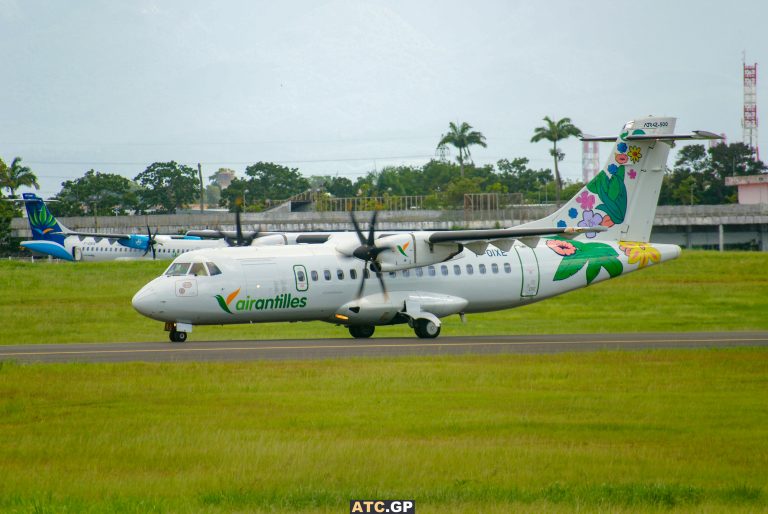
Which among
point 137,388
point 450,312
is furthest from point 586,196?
point 137,388

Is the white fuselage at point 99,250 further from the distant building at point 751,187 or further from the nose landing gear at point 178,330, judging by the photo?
the distant building at point 751,187

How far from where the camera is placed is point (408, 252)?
3266 cm

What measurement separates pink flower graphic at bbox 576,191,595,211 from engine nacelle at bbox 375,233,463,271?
5937mm

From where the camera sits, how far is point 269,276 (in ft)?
104

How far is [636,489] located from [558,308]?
39.3 metres

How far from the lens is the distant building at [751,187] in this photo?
402ft

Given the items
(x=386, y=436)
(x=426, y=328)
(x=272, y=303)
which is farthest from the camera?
(x=426, y=328)

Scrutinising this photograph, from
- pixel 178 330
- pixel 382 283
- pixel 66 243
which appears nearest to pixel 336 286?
pixel 382 283

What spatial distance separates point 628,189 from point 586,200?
1538 millimetres

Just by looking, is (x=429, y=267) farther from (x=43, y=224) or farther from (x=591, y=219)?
(x=43, y=224)

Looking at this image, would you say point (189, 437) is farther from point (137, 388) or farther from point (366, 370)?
point (366, 370)

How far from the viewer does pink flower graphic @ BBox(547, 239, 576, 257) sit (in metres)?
35.2

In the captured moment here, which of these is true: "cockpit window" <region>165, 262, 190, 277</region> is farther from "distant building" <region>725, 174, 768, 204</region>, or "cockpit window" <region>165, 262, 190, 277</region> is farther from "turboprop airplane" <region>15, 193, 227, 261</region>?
"distant building" <region>725, 174, 768, 204</region>

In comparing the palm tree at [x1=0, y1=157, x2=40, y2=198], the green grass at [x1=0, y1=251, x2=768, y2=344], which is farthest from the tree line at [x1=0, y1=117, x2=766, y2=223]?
the green grass at [x1=0, y1=251, x2=768, y2=344]
